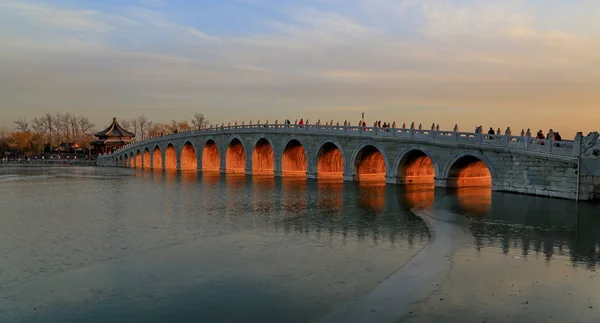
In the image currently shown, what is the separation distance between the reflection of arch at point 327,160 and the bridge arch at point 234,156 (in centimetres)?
1253

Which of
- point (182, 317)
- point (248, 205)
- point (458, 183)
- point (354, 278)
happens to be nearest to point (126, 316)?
point (182, 317)

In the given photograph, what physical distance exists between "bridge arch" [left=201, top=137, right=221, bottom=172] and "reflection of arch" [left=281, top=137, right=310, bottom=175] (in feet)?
43.8

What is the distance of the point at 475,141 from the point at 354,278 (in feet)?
60.8

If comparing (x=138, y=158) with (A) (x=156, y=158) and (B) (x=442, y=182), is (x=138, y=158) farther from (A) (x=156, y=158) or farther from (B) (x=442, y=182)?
(B) (x=442, y=182)

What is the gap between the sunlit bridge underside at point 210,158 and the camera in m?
54.8

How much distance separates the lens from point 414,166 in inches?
1286

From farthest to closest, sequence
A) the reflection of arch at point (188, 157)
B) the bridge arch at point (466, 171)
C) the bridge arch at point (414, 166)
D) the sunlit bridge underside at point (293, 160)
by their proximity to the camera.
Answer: the reflection of arch at point (188, 157), the sunlit bridge underside at point (293, 160), the bridge arch at point (414, 166), the bridge arch at point (466, 171)

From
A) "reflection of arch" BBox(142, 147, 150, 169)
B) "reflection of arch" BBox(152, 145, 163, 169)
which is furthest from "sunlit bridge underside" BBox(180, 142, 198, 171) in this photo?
"reflection of arch" BBox(142, 147, 150, 169)

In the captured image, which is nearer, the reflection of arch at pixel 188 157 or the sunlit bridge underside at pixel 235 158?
the sunlit bridge underside at pixel 235 158

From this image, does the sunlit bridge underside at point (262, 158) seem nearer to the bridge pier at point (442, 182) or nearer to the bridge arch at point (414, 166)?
the bridge arch at point (414, 166)

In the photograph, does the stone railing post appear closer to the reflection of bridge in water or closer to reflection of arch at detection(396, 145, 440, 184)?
the reflection of bridge in water

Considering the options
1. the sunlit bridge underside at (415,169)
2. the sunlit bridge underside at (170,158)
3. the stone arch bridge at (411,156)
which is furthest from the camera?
Result: the sunlit bridge underside at (170,158)

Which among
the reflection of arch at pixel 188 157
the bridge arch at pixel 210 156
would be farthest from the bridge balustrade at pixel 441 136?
the reflection of arch at pixel 188 157

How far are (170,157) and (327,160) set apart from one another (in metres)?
32.2
